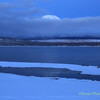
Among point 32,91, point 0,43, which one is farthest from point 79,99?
point 0,43

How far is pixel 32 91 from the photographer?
8008 mm

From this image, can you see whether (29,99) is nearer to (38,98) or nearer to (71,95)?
(38,98)

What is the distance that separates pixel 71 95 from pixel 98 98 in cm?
111

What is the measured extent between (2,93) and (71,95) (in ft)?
9.90

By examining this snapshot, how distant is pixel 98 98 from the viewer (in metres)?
6.86

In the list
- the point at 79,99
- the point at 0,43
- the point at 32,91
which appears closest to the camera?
the point at 79,99

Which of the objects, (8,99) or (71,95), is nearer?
(8,99)

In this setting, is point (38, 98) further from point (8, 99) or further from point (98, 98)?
point (98, 98)

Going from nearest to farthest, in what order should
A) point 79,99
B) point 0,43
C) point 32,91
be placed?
1. point 79,99
2. point 32,91
3. point 0,43

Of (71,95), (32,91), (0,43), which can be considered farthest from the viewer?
→ (0,43)

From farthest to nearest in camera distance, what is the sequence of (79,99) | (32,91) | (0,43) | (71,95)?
1. (0,43)
2. (32,91)
3. (71,95)
4. (79,99)

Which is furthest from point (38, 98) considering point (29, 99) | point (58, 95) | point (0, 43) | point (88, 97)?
point (0, 43)

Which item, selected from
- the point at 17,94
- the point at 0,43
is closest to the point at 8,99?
the point at 17,94

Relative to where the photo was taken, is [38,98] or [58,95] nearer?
[38,98]
